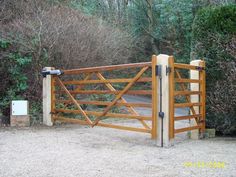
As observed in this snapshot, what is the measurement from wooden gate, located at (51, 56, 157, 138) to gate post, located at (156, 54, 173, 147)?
0.07 meters

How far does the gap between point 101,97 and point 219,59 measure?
5164 mm

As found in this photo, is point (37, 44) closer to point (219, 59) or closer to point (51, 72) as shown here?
point (51, 72)

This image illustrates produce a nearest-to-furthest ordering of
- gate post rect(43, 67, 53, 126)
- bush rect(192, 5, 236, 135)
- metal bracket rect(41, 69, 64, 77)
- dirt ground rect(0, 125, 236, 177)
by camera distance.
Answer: dirt ground rect(0, 125, 236, 177) → bush rect(192, 5, 236, 135) → metal bracket rect(41, 69, 64, 77) → gate post rect(43, 67, 53, 126)

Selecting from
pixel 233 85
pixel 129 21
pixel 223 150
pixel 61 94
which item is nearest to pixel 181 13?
pixel 129 21

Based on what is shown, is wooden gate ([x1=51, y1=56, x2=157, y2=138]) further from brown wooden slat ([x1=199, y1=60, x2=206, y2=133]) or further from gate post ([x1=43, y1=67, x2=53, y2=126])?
brown wooden slat ([x1=199, y1=60, x2=206, y2=133])

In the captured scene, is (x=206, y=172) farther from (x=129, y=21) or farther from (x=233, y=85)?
(x=129, y=21)

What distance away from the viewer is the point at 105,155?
5074mm

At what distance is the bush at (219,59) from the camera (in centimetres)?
613

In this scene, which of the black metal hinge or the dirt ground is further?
the black metal hinge

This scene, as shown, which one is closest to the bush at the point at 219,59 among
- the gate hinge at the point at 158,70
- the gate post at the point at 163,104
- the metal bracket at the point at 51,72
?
the gate post at the point at 163,104

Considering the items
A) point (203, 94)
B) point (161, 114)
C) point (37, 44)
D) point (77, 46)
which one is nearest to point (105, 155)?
point (161, 114)

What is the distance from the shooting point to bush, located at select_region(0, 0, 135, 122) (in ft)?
28.4

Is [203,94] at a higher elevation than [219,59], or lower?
lower

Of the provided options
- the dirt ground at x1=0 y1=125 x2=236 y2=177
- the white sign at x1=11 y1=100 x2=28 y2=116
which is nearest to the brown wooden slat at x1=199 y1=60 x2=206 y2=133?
the dirt ground at x1=0 y1=125 x2=236 y2=177
